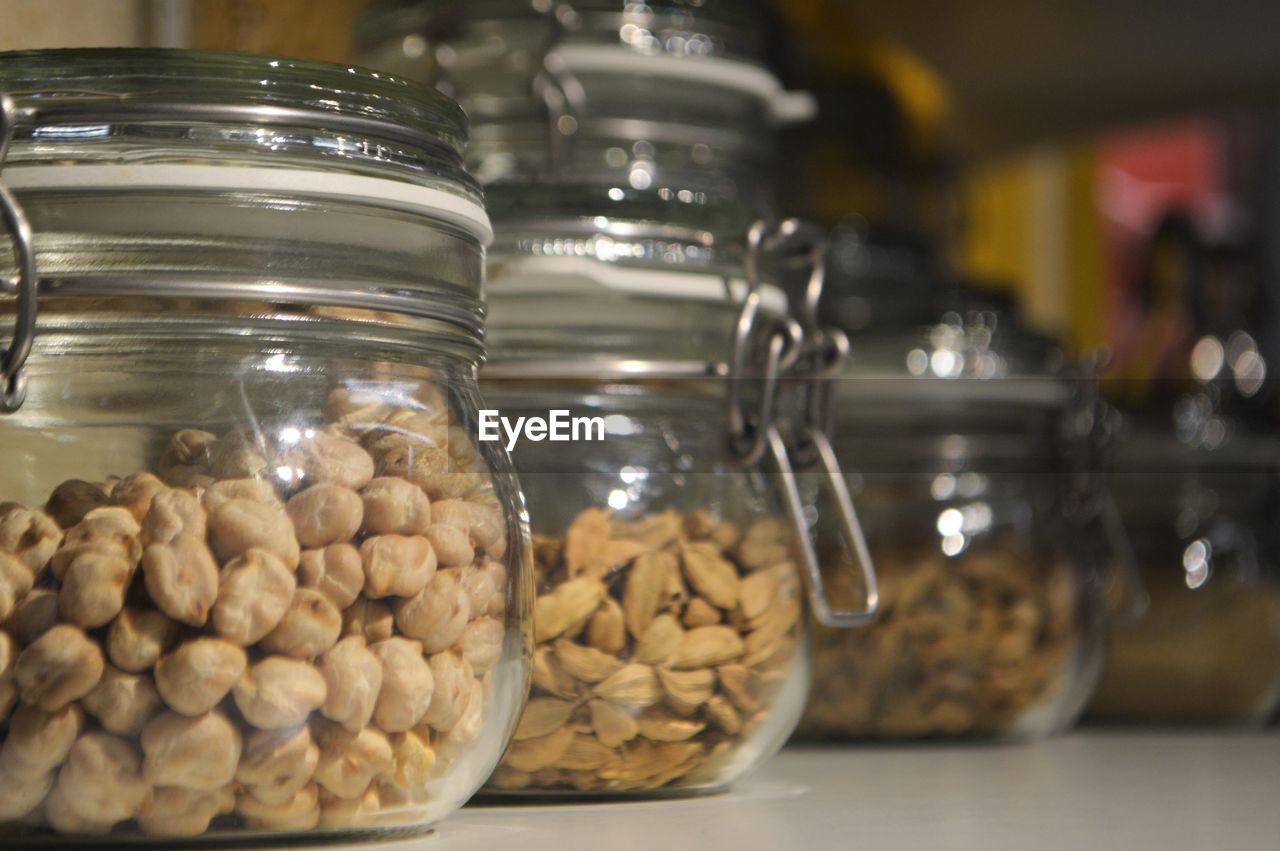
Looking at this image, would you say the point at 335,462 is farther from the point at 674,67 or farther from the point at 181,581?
the point at 674,67

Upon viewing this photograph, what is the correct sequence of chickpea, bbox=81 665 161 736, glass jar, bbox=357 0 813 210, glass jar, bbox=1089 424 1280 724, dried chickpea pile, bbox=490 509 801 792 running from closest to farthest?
chickpea, bbox=81 665 161 736
dried chickpea pile, bbox=490 509 801 792
glass jar, bbox=357 0 813 210
glass jar, bbox=1089 424 1280 724

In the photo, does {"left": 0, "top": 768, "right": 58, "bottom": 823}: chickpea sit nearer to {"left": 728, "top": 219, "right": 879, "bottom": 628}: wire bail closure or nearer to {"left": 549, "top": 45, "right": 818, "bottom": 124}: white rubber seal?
{"left": 728, "top": 219, "right": 879, "bottom": 628}: wire bail closure

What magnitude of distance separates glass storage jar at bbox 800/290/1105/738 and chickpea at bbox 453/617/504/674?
11.9 inches

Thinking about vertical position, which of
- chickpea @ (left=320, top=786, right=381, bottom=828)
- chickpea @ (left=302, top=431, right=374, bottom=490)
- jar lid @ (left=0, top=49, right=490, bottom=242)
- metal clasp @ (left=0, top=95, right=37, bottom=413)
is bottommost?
chickpea @ (left=320, top=786, right=381, bottom=828)

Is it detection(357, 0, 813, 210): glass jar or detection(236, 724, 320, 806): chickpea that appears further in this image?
detection(357, 0, 813, 210): glass jar

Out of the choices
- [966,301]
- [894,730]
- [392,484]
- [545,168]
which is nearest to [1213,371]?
[966,301]

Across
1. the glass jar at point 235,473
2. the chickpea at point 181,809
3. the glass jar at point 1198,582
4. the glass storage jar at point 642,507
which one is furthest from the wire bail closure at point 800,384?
the glass jar at point 1198,582

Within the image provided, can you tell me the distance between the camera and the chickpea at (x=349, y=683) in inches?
14.8

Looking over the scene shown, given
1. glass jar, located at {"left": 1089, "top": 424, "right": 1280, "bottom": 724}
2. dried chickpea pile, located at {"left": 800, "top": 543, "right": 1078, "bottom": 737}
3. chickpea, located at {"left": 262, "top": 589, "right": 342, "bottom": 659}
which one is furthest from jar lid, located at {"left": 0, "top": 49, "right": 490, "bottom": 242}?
glass jar, located at {"left": 1089, "top": 424, "right": 1280, "bottom": 724}

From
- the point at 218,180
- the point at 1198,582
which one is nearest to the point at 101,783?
the point at 218,180

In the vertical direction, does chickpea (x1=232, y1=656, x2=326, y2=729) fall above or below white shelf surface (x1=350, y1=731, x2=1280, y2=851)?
above

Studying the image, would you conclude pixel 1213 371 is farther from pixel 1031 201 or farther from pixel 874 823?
pixel 1031 201

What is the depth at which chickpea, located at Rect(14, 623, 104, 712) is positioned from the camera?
361 millimetres

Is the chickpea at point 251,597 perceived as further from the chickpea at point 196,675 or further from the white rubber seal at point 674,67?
the white rubber seal at point 674,67
